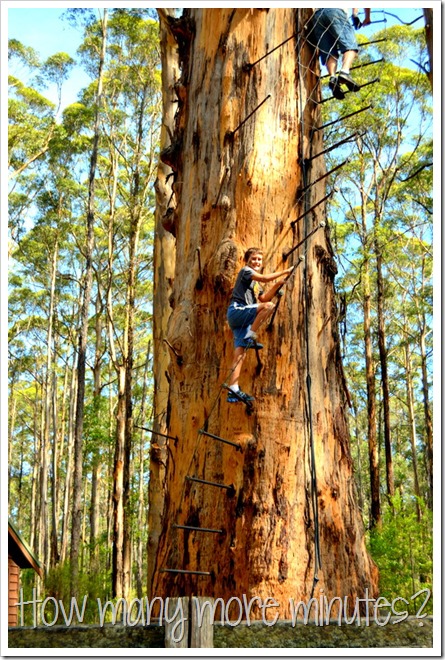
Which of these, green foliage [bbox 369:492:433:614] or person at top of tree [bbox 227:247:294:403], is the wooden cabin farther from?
person at top of tree [bbox 227:247:294:403]

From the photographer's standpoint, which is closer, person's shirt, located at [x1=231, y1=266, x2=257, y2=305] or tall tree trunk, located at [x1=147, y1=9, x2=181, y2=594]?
person's shirt, located at [x1=231, y1=266, x2=257, y2=305]

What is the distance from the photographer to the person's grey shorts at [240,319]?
4.14 meters

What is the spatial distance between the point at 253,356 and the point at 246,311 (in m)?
0.25

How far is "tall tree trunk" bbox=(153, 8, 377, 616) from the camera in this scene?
395 centimetres

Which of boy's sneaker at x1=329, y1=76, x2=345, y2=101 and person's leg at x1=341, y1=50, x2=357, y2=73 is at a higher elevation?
person's leg at x1=341, y1=50, x2=357, y2=73

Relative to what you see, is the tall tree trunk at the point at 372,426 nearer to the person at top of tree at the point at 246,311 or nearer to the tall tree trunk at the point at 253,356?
the tall tree trunk at the point at 253,356

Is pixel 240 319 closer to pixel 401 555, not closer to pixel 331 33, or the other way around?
pixel 331 33

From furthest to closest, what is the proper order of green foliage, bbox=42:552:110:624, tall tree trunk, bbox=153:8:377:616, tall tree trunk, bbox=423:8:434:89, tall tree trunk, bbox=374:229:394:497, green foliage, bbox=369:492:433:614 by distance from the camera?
tall tree trunk, bbox=374:229:394:497
green foliage, bbox=42:552:110:624
green foliage, bbox=369:492:433:614
tall tree trunk, bbox=153:8:377:616
tall tree trunk, bbox=423:8:434:89

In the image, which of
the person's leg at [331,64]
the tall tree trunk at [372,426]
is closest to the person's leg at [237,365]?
the person's leg at [331,64]

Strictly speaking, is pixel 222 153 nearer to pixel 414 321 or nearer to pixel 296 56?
pixel 296 56

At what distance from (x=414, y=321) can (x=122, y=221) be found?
1014cm

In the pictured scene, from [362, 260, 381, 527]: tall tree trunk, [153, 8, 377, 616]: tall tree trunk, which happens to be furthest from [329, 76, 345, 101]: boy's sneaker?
[362, 260, 381, 527]: tall tree trunk

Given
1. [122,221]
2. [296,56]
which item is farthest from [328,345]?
[122,221]

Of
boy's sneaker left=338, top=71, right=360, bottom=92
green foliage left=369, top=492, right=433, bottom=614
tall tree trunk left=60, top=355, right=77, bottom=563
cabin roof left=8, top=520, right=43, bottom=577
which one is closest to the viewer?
boy's sneaker left=338, top=71, right=360, bottom=92
